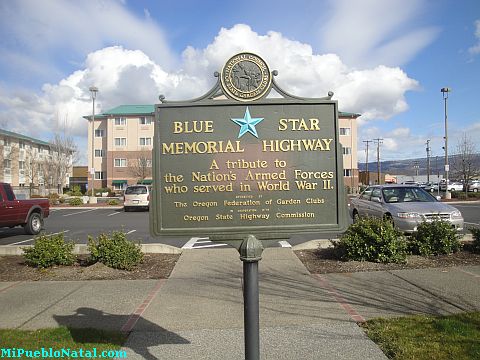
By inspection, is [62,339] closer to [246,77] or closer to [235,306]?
[235,306]

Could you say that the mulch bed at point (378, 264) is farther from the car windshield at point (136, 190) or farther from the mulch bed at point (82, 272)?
the car windshield at point (136, 190)

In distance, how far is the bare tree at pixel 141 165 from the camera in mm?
57350

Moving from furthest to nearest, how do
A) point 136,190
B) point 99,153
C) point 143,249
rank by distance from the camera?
1. point 99,153
2. point 136,190
3. point 143,249

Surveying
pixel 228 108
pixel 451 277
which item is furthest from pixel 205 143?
pixel 451 277

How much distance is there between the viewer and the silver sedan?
964 cm

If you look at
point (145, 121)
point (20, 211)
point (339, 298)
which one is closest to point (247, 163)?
point (339, 298)

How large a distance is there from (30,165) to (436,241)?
70393 mm

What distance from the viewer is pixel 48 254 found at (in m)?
7.34

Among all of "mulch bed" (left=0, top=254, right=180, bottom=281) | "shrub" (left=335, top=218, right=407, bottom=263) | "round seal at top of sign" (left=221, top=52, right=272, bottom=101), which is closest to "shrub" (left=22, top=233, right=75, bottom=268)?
"mulch bed" (left=0, top=254, right=180, bottom=281)

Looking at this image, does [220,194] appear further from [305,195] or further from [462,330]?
[462,330]

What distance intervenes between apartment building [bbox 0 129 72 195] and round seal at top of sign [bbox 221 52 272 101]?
52.4 metres

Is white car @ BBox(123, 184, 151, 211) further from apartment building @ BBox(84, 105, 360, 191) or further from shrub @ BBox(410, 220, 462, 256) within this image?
apartment building @ BBox(84, 105, 360, 191)

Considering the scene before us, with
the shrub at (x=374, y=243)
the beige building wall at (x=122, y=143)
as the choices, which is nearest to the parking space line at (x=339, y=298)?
the shrub at (x=374, y=243)

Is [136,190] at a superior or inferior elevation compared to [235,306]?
superior
